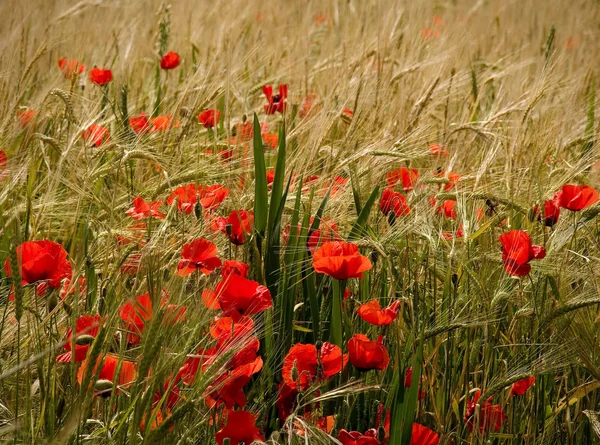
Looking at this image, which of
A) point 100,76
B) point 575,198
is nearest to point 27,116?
point 100,76

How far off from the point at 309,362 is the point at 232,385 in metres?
0.12

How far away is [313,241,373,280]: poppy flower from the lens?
1.00 metres

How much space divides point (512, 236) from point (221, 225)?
42cm

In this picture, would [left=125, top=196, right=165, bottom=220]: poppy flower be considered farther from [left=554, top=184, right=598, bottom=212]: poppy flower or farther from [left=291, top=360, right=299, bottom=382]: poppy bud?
[left=554, top=184, right=598, bottom=212]: poppy flower

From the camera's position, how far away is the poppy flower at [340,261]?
3.27 feet

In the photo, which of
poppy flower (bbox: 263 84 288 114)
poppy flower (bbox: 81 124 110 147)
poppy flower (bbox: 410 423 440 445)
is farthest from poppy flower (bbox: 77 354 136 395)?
poppy flower (bbox: 263 84 288 114)

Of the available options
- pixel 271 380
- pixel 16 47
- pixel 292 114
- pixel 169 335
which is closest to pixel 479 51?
pixel 292 114

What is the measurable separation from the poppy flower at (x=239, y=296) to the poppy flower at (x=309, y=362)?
0.07 metres

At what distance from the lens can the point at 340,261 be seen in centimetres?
100

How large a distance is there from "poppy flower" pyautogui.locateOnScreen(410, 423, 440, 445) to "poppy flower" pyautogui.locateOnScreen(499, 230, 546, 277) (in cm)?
24

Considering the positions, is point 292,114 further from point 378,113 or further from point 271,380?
point 271,380

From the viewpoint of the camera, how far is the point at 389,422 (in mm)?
1020

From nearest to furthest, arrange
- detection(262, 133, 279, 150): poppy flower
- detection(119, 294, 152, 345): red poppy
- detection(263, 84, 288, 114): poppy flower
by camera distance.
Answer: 1. detection(119, 294, 152, 345): red poppy
2. detection(262, 133, 279, 150): poppy flower
3. detection(263, 84, 288, 114): poppy flower

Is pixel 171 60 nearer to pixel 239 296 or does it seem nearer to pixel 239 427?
→ pixel 239 296
